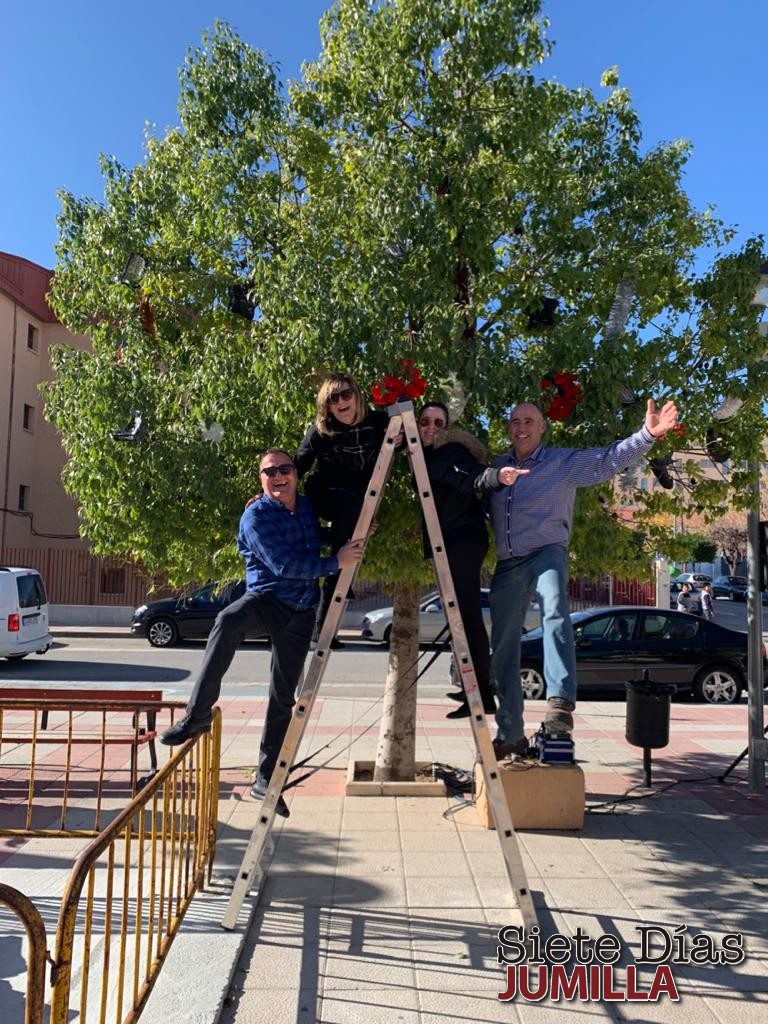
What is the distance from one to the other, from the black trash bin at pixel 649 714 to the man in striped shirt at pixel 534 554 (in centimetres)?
246

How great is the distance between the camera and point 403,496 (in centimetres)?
591

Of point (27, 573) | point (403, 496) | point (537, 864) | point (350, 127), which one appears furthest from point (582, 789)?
point (27, 573)

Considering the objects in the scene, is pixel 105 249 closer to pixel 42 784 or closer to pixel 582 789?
pixel 42 784

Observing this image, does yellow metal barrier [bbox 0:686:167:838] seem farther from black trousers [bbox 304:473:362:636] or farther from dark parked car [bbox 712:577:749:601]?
dark parked car [bbox 712:577:749:601]

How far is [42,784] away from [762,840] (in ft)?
18.9

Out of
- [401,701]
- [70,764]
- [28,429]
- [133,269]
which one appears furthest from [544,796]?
[28,429]

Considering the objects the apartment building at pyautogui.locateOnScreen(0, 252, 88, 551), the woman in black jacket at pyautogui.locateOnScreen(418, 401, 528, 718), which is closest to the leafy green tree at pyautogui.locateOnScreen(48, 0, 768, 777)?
the woman in black jacket at pyautogui.locateOnScreen(418, 401, 528, 718)

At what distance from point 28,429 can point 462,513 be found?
98.2 ft

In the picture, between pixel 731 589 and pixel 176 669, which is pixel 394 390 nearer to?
pixel 176 669

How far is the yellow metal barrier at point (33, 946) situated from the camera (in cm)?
206

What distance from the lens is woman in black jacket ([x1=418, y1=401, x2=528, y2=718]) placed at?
4688mm

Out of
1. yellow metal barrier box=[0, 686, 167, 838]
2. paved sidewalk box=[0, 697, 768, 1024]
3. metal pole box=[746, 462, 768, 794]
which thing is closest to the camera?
paved sidewalk box=[0, 697, 768, 1024]

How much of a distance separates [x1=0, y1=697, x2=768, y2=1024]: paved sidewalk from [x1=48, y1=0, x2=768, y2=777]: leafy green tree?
1.36 meters

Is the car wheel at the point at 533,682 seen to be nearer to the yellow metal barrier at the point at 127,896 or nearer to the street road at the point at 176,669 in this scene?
the street road at the point at 176,669
